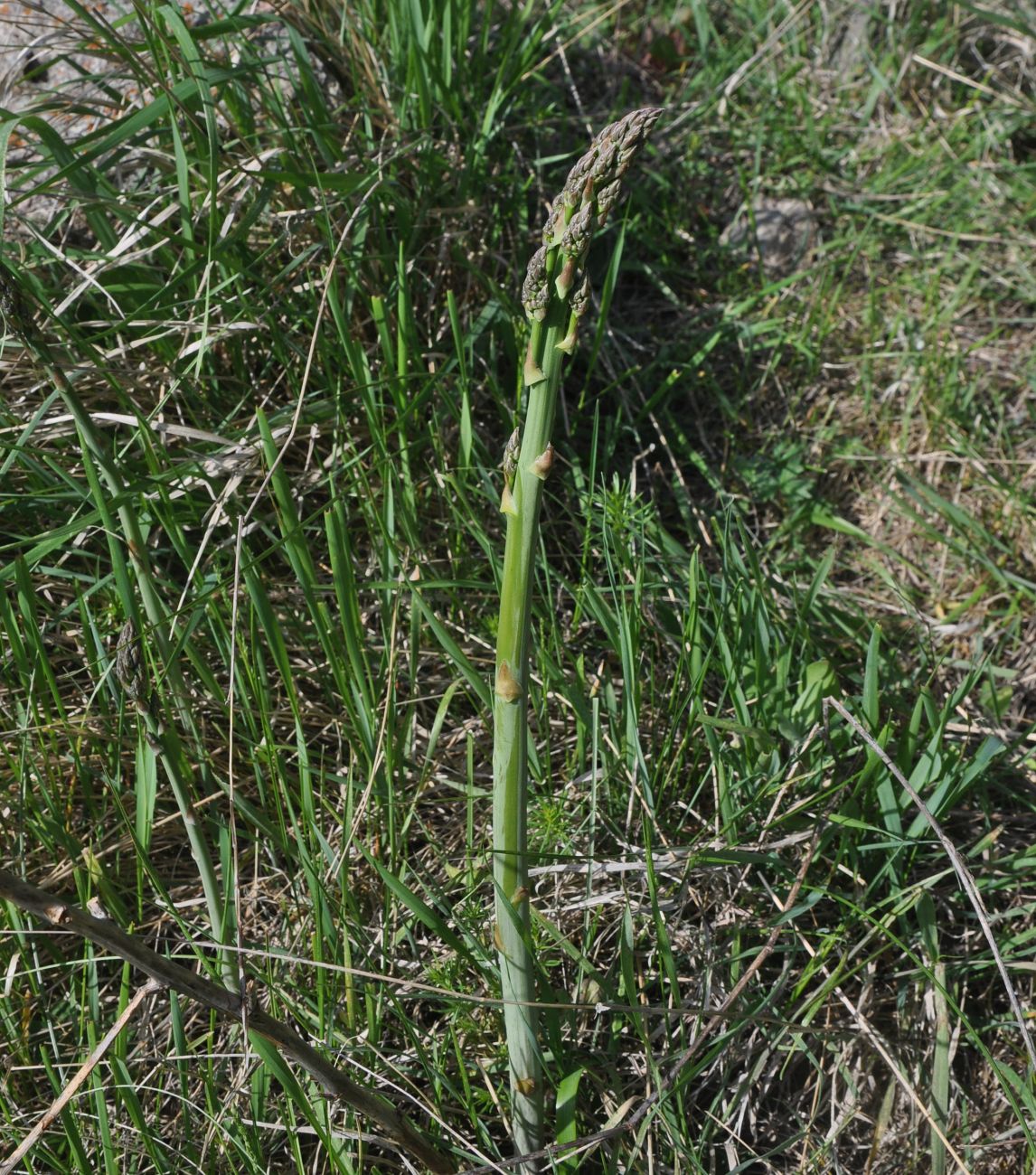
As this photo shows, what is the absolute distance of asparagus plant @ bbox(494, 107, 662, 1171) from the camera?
1148mm

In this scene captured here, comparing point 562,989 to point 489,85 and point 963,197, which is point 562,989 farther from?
point 963,197

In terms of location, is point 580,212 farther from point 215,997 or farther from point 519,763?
point 215,997

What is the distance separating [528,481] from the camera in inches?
48.1

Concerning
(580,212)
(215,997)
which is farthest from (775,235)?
(215,997)

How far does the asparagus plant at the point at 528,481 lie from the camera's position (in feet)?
3.77

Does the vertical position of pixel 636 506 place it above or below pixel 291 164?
below

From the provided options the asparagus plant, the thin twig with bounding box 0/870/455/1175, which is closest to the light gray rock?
the asparagus plant

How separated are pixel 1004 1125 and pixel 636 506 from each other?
1.46 meters

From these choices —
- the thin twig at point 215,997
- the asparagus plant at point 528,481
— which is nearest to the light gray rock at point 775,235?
the asparagus plant at point 528,481

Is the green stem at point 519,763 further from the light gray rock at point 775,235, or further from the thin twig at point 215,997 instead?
the light gray rock at point 775,235

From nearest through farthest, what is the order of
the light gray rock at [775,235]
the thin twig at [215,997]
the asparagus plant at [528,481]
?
the thin twig at [215,997] → the asparagus plant at [528,481] → the light gray rock at [775,235]

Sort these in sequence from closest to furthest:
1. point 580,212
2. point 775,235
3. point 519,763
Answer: point 580,212 < point 519,763 < point 775,235

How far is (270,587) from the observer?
228 centimetres

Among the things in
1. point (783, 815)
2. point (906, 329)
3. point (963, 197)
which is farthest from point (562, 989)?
point (963, 197)
